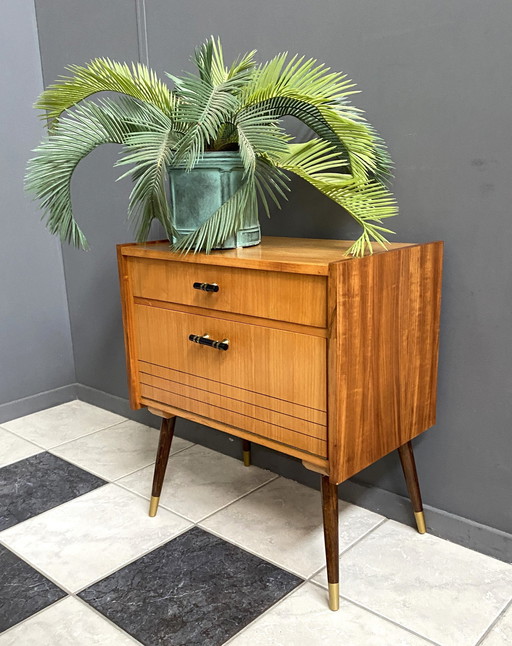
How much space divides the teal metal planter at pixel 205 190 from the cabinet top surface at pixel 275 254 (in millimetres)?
54

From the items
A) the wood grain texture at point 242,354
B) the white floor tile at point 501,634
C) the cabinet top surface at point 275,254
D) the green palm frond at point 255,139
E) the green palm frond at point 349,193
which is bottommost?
the white floor tile at point 501,634

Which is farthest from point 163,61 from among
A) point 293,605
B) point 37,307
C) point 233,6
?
point 293,605

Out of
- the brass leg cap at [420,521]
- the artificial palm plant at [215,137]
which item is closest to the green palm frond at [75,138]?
the artificial palm plant at [215,137]

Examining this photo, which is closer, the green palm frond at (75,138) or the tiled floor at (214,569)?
the tiled floor at (214,569)

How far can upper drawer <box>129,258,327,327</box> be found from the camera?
1218 mm

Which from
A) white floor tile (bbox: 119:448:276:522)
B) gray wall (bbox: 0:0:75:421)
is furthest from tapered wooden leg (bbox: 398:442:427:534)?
gray wall (bbox: 0:0:75:421)

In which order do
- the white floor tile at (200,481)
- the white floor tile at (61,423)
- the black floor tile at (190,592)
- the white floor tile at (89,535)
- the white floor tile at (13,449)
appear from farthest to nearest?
the white floor tile at (61,423)
the white floor tile at (13,449)
the white floor tile at (200,481)
the white floor tile at (89,535)
the black floor tile at (190,592)

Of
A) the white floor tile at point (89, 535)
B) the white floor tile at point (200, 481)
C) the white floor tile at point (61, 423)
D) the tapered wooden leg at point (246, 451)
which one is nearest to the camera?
the white floor tile at point (89, 535)

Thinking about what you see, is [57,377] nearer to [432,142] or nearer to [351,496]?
[351,496]

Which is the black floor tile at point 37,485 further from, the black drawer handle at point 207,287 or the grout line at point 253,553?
the black drawer handle at point 207,287

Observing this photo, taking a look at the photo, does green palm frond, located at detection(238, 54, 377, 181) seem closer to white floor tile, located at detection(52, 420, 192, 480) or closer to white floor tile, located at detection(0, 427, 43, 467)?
white floor tile, located at detection(52, 420, 192, 480)

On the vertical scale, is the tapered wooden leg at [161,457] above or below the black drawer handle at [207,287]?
below

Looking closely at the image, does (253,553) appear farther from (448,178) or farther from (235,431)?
(448,178)

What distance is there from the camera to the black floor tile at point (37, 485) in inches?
71.6
